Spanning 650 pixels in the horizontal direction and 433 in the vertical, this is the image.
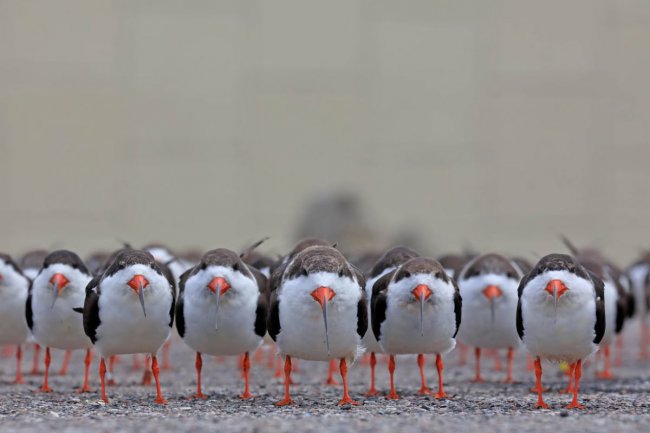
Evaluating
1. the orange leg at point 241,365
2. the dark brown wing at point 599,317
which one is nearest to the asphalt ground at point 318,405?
the orange leg at point 241,365

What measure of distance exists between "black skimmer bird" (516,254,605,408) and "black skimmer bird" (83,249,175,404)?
3328mm

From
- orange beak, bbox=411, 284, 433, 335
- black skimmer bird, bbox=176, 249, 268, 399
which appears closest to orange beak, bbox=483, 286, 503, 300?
orange beak, bbox=411, 284, 433, 335

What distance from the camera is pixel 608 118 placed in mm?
30328

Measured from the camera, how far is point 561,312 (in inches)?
421

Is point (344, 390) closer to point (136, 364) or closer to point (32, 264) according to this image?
point (32, 264)

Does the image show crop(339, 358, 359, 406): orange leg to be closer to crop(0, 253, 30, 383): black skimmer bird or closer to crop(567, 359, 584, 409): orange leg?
crop(567, 359, 584, 409): orange leg

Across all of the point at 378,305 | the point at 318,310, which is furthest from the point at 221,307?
the point at 378,305

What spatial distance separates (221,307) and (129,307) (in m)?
0.84

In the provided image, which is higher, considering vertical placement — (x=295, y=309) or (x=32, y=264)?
(x=32, y=264)

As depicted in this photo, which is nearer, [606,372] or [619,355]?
[606,372]

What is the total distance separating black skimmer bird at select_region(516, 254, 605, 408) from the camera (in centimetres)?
1066

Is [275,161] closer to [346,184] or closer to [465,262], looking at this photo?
[346,184]

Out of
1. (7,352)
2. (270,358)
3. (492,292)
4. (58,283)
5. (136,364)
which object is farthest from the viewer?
(7,352)

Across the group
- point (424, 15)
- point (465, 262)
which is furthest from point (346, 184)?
point (465, 262)
